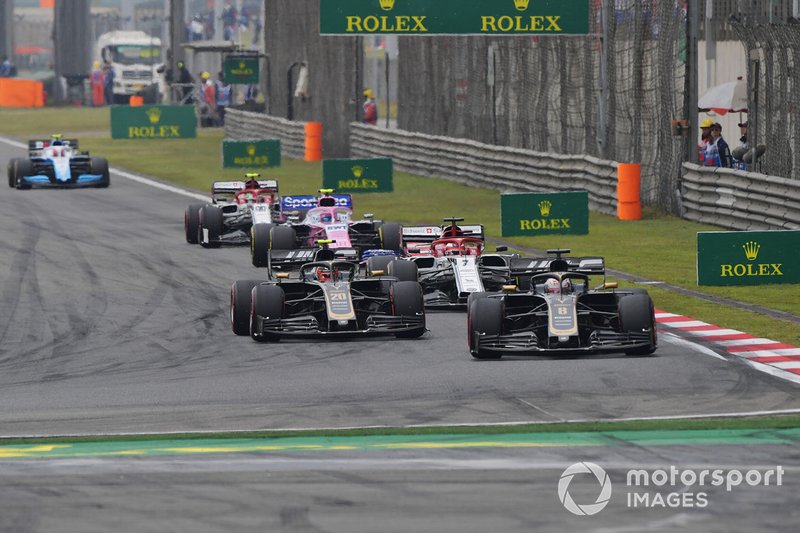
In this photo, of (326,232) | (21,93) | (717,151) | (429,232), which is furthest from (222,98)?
(429,232)

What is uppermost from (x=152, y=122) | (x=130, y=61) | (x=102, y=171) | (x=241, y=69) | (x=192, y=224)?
(x=130, y=61)

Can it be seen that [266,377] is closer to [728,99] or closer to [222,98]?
[728,99]

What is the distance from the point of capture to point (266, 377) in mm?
16344

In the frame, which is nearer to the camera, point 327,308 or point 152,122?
point 327,308

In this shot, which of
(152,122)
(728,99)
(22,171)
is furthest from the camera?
(152,122)

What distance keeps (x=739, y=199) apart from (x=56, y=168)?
17.5m

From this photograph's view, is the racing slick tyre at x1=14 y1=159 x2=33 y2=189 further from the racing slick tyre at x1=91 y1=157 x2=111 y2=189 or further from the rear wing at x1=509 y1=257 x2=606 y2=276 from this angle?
the rear wing at x1=509 y1=257 x2=606 y2=276

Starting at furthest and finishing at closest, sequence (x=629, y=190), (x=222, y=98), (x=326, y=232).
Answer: (x=222, y=98), (x=629, y=190), (x=326, y=232)

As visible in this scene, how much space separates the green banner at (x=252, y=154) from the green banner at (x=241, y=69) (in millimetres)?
16144

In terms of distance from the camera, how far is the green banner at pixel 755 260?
74.1 ft

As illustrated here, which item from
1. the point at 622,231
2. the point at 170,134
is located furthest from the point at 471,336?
the point at 170,134

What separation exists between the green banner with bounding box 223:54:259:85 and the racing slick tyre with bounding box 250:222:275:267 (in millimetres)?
37659

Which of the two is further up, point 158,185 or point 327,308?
point 158,185

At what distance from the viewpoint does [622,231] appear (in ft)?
102
